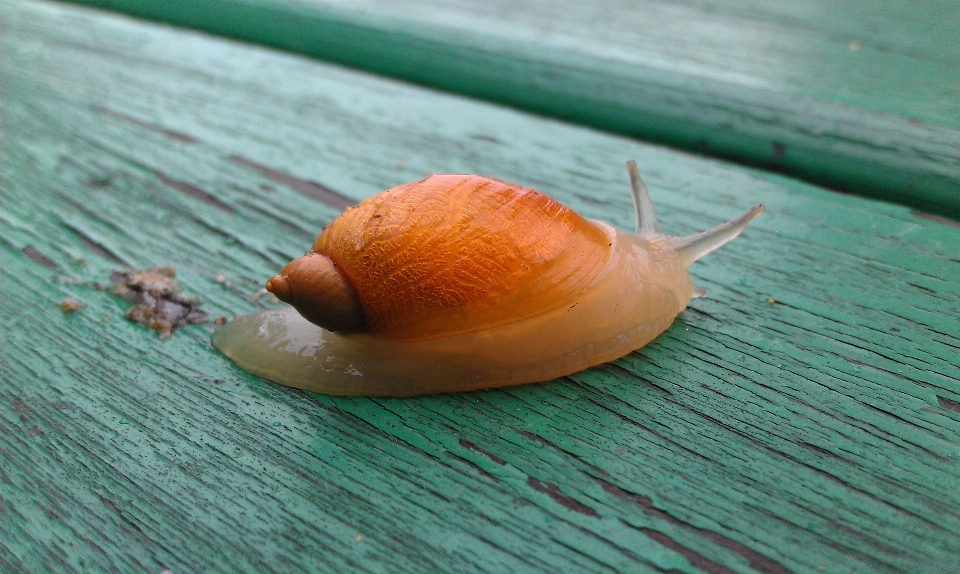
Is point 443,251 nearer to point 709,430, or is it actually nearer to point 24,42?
point 709,430

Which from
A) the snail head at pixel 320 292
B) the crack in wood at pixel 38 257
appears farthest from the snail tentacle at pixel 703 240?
the crack in wood at pixel 38 257

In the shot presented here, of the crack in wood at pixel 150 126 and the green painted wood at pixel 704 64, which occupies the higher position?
the green painted wood at pixel 704 64

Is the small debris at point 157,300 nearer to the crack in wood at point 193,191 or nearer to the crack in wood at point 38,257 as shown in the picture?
the crack in wood at point 38,257

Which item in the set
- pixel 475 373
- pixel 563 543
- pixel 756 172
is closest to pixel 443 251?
pixel 475 373

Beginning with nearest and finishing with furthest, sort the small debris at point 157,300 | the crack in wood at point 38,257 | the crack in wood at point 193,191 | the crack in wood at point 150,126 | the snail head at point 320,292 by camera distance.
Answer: the snail head at point 320,292
the small debris at point 157,300
the crack in wood at point 38,257
the crack in wood at point 193,191
the crack in wood at point 150,126

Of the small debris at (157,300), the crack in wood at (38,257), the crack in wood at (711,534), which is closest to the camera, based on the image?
the crack in wood at (711,534)

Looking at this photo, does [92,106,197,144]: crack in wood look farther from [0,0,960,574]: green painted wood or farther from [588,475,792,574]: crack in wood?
[588,475,792,574]: crack in wood

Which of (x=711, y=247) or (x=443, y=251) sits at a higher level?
(x=711, y=247)

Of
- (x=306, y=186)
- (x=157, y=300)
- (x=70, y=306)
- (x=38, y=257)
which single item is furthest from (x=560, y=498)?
(x=38, y=257)
